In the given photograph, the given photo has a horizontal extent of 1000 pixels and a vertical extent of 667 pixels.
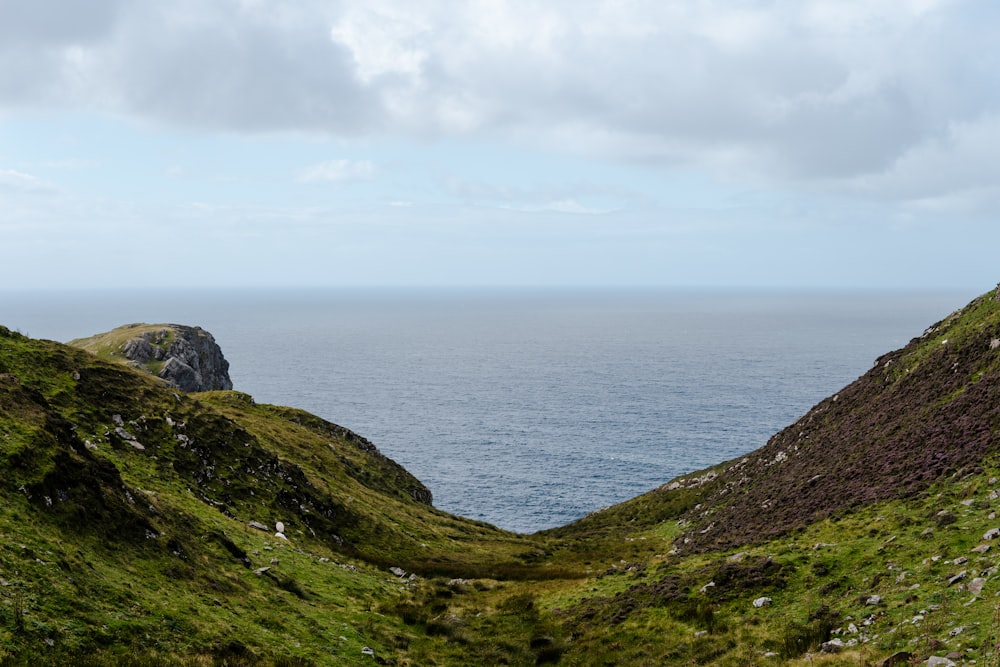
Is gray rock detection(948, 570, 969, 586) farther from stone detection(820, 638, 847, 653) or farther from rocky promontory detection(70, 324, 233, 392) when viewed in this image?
rocky promontory detection(70, 324, 233, 392)

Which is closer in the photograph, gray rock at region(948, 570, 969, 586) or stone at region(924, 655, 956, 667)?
stone at region(924, 655, 956, 667)

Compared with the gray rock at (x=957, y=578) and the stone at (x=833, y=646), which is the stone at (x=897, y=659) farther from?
→ the gray rock at (x=957, y=578)

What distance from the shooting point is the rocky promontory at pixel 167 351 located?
105438mm

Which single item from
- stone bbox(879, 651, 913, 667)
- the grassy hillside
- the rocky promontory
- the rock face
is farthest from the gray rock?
the rock face

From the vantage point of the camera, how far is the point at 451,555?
5338cm

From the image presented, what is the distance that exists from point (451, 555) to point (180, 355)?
284 feet

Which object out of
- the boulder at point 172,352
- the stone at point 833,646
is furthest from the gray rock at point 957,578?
the boulder at point 172,352

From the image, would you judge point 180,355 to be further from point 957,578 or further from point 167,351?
point 957,578

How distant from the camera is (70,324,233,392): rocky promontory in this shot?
4151 inches

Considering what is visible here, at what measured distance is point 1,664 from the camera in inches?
532

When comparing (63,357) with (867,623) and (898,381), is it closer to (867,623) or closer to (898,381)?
(867,623)

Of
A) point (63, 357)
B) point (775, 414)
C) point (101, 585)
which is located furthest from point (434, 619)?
point (775, 414)

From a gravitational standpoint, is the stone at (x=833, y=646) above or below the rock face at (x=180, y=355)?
below

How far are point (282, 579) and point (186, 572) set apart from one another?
20.8ft
